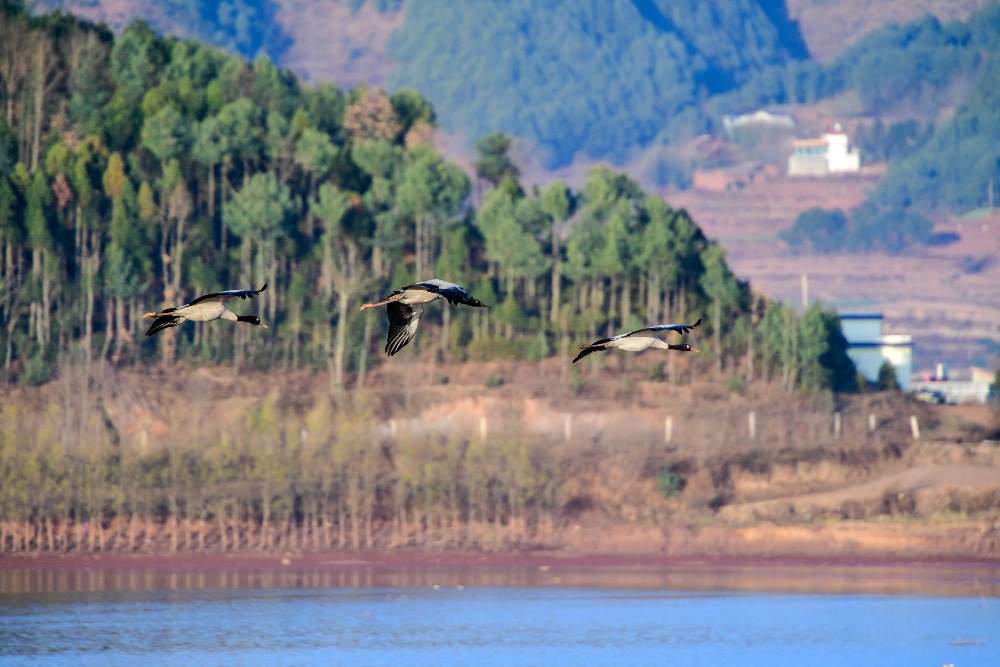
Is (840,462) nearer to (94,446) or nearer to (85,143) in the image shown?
(94,446)

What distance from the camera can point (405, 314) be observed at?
1088 inches

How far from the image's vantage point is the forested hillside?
91500 mm

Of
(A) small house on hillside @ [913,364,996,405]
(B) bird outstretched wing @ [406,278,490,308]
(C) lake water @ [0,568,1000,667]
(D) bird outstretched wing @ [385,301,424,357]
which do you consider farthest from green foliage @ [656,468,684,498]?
(B) bird outstretched wing @ [406,278,490,308]

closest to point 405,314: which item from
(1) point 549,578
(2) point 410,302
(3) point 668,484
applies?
(2) point 410,302

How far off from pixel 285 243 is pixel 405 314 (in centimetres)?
7080

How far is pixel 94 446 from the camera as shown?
77.6 m

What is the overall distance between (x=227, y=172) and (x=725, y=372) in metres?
30.4

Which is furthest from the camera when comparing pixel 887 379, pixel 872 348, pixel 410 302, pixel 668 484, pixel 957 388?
pixel 957 388

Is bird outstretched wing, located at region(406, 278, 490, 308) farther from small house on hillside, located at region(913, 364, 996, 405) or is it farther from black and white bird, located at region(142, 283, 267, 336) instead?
small house on hillside, located at region(913, 364, 996, 405)

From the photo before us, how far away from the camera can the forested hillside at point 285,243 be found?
91.5 m

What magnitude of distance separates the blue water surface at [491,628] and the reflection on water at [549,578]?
4.72 ft

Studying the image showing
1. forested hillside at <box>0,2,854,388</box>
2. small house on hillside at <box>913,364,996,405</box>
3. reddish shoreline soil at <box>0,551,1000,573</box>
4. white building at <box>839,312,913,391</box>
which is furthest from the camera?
small house on hillside at <box>913,364,996,405</box>

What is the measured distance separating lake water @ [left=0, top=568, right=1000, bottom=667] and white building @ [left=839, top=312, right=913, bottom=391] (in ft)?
125

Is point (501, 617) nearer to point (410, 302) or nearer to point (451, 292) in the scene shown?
point (410, 302)
